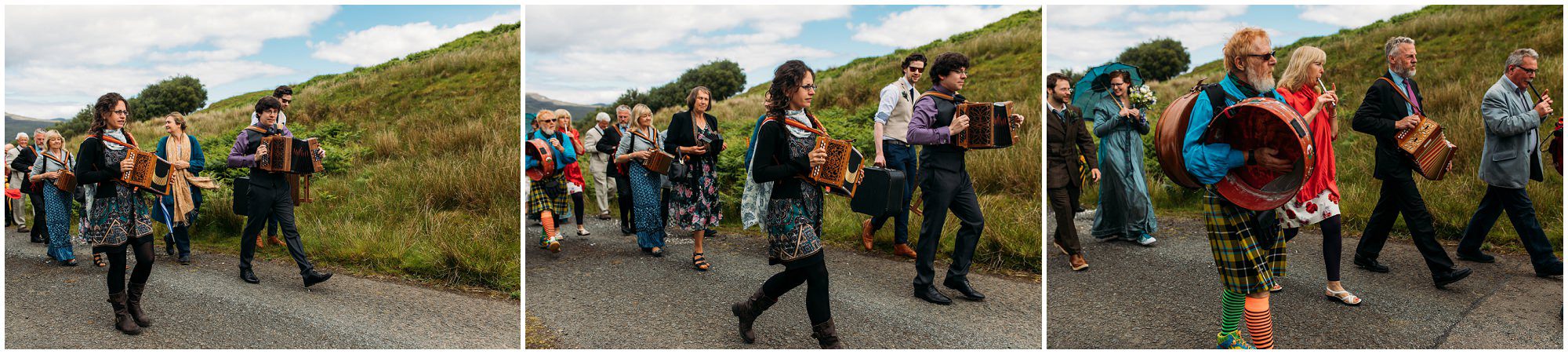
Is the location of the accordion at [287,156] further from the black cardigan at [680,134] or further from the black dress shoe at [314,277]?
the black cardigan at [680,134]

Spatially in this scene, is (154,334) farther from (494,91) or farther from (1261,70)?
(494,91)

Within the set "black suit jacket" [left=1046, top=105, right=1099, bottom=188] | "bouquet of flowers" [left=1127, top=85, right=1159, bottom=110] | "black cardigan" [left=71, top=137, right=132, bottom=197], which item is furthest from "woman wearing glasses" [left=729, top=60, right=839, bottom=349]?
"black cardigan" [left=71, top=137, right=132, bottom=197]

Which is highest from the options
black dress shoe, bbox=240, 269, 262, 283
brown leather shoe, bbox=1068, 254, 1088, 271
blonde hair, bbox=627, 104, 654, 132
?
blonde hair, bbox=627, 104, 654, 132

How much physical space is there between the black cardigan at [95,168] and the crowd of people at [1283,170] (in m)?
5.85

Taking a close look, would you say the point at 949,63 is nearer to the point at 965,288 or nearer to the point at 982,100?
the point at 965,288

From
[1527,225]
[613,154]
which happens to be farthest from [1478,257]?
[613,154]

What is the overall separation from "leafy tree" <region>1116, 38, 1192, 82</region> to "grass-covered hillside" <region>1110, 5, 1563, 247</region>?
6.94m

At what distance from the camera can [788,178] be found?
4137 mm

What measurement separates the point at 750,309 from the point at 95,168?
4.16m

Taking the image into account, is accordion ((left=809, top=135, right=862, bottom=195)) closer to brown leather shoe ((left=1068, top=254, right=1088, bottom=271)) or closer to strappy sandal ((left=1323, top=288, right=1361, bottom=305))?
brown leather shoe ((left=1068, top=254, right=1088, bottom=271))

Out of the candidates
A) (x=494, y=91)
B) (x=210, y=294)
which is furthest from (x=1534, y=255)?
(x=494, y=91)

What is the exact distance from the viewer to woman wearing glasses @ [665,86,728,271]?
22.8 feet

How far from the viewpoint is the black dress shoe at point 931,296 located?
16.9 ft
